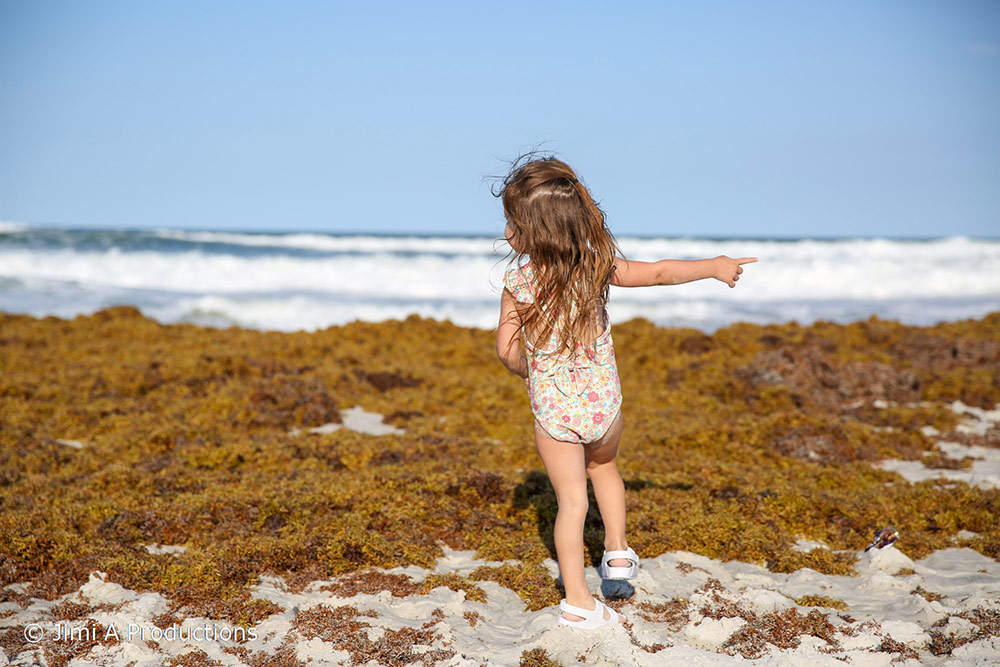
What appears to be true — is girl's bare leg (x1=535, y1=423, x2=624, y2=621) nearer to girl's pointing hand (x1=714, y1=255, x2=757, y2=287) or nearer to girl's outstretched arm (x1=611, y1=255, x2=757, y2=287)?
girl's outstretched arm (x1=611, y1=255, x2=757, y2=287)

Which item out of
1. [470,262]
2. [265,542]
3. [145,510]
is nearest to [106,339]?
[145,510]

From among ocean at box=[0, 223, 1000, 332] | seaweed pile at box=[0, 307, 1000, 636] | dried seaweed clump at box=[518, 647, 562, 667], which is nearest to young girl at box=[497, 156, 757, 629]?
dried seaweed clump at box=[518, 647, 562, 667]

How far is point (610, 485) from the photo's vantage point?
10.5 feet

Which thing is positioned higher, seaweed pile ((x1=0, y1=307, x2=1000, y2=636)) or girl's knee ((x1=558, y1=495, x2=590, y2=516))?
girl's knee ((x1=558, y1=495, x2=590, y2=516))

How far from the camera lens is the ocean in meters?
18.5

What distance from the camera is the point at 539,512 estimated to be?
4312 mm

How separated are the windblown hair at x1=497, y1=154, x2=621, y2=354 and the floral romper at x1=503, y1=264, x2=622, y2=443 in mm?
45

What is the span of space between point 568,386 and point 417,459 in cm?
284

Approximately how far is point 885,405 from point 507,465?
4.63 metres

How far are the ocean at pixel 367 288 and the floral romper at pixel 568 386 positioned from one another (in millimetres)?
11714

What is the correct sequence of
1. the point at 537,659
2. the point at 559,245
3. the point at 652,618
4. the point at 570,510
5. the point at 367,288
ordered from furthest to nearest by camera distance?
the point at 367,288
the point at 652,618
the point at 570,510
the point at 559,245
the point at 537,659

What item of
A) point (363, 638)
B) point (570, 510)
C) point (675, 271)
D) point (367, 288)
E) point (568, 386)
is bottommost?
point (363, 638)

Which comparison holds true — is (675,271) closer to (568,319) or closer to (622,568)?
(568,319)

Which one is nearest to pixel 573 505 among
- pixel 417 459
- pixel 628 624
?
pixel 628 624
